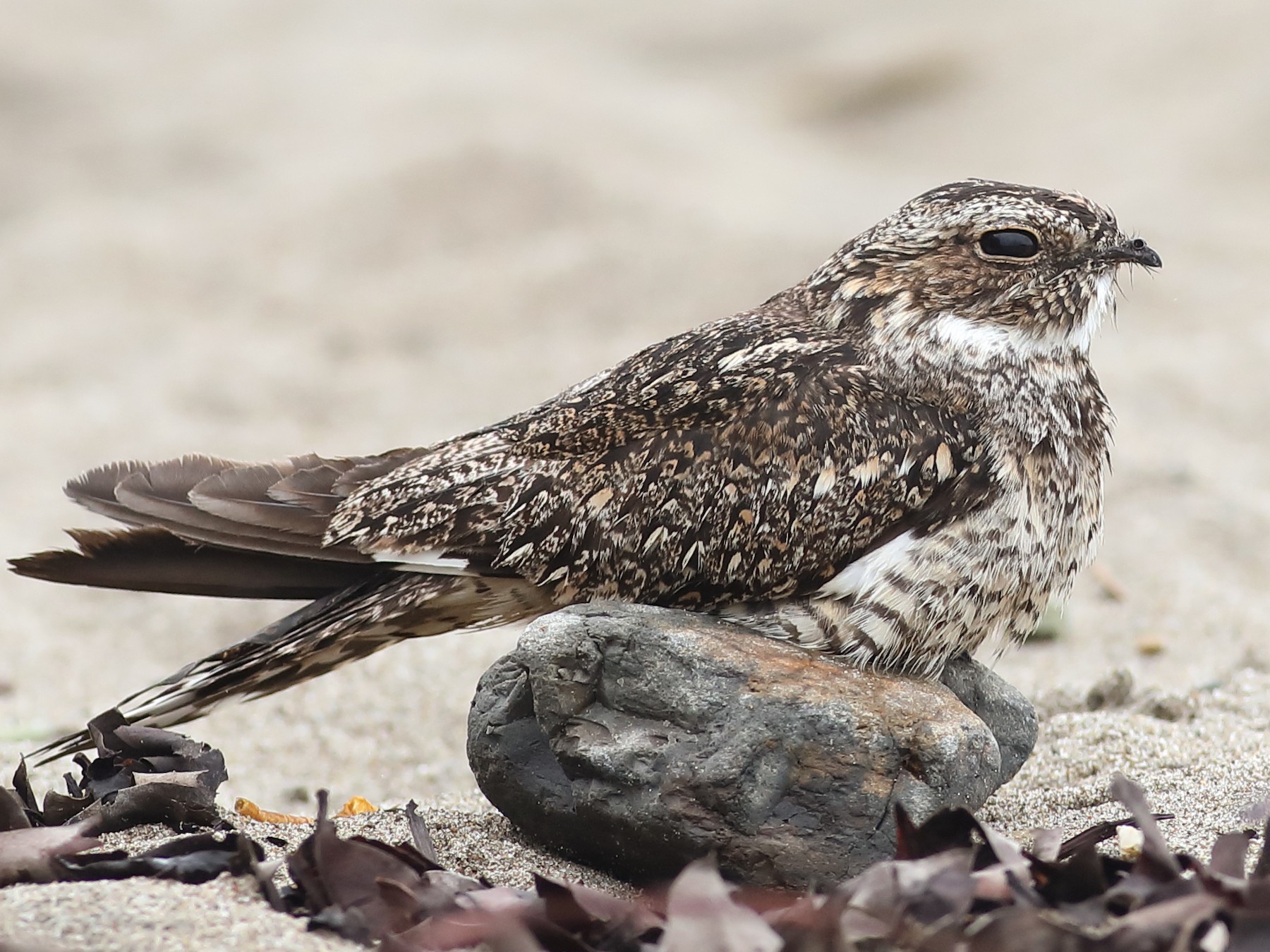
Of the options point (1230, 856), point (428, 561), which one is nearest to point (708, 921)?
point (1230, 856)

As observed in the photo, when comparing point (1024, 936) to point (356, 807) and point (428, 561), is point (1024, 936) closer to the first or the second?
point (428, 561)

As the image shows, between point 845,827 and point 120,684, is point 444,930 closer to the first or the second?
point 845,827

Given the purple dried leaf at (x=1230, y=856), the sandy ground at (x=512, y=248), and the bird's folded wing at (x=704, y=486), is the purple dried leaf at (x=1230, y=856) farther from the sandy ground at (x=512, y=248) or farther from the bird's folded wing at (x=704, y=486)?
the bird's folded wing at (x=704, y=486)

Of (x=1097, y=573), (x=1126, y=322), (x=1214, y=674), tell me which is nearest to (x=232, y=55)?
(x=1126, y=322)

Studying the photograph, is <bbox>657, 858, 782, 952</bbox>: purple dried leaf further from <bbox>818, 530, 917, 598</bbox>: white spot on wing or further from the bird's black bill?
the bird's black bill

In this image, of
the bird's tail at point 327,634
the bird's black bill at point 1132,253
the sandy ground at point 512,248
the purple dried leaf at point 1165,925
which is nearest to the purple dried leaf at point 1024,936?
the purple dried leaf at point 1165,925
